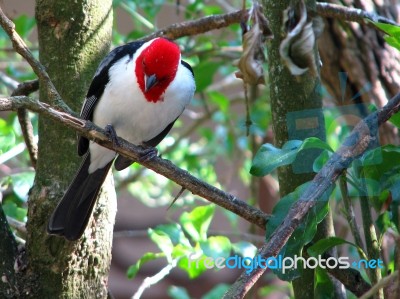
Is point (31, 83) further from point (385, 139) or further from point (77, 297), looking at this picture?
point (385, 139)

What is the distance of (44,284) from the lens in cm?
180

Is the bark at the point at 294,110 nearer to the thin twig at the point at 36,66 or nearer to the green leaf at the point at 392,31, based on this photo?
the green leaf at the point at 392,31

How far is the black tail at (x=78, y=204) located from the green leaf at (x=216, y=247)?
0.38 m

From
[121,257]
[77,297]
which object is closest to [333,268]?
[77,297]

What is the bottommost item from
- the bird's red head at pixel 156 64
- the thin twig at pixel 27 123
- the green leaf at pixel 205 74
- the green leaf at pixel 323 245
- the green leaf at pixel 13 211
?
the green leaf at pixel 323 245

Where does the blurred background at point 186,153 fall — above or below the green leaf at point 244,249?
above

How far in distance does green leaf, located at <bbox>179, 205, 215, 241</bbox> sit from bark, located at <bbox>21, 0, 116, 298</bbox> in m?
0.30

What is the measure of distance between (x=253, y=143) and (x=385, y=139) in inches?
39.9

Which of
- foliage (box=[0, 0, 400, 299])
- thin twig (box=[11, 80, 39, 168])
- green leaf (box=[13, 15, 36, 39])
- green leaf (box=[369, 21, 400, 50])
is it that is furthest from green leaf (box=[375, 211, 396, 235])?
green leaf (box=[13, 15, 36, 39])

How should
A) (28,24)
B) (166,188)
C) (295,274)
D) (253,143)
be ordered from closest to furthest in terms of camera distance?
(295,274)
(28,24)
(253,143)
(166,188)

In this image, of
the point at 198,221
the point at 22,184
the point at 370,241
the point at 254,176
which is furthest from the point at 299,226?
the point at 22,184

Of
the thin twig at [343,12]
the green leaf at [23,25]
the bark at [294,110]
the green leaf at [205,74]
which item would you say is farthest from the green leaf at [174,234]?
the green leaf at [23,25]

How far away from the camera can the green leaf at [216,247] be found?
204 centimetres

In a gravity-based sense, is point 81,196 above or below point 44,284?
above
